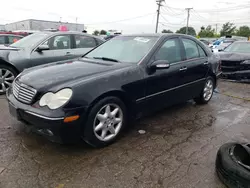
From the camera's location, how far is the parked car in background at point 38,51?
16.7 feet

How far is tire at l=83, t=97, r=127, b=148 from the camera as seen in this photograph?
2678 mm

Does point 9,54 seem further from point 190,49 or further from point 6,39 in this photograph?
point 6,39

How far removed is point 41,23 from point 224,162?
39446 mm

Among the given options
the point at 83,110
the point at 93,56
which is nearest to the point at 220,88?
the point at 93,56

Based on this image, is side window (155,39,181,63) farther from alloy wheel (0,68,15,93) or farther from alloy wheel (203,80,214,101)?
alloy wheel (0,68,15,93)

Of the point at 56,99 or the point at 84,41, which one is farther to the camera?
the point at 84,41

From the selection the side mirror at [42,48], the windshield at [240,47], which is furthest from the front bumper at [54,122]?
the windshield at [240,47]

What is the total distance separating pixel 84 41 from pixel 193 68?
11.1 feet

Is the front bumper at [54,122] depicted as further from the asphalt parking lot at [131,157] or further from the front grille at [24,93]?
the asphalt parking lot at [131,157]

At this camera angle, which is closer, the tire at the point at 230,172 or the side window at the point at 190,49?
the tire at the point at 230,172

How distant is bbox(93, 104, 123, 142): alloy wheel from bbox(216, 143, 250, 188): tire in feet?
4.37

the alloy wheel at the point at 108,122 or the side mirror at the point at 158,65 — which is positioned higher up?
the side mirror at the point at 158,65

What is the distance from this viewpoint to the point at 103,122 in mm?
2852

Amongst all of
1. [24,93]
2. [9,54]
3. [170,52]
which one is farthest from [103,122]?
[9,54]
